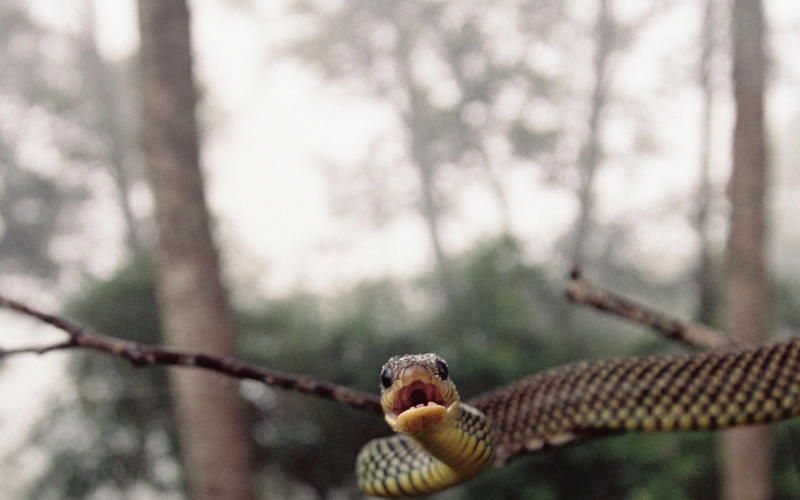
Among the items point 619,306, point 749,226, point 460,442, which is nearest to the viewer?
point 460,442

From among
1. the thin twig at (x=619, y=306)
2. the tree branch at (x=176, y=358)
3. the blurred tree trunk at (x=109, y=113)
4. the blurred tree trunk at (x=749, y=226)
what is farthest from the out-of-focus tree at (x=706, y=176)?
the blurred tree trunk at (x=109, y=113)

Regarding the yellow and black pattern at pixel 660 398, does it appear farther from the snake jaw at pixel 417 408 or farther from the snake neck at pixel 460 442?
the snake jaw at pixel 417 408

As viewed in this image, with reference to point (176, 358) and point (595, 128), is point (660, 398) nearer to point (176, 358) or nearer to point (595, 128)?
point (176, 358)

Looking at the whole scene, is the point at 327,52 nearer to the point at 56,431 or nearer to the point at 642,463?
the point at 56,431

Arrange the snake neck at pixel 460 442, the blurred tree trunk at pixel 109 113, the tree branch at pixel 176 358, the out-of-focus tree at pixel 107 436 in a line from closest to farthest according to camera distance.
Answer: the snake neck at pixel 460 442 < the tree branch at pixel 176 358 < the out-of-focus tree at pixel 107 436 < the blurred tree trunk at pixel 109 113

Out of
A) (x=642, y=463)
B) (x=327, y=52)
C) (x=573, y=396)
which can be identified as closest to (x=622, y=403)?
(x=573, y=396)

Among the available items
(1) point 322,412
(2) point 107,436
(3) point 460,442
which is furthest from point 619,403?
(2) point 107,436

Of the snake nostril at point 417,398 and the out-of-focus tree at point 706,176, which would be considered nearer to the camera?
the snake nostril at point 417,398
